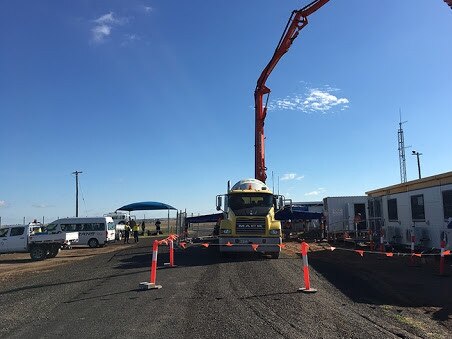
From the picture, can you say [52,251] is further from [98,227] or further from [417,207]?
[417,207]

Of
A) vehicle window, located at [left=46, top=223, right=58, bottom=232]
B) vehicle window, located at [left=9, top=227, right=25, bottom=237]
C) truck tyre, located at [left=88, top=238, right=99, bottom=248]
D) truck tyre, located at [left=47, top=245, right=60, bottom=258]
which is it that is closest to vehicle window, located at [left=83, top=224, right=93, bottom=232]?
truck tyre, located at [left=88, top=238, right=99, bottom=248]

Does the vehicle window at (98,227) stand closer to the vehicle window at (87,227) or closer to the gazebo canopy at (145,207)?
the vehicle window at (87,227)

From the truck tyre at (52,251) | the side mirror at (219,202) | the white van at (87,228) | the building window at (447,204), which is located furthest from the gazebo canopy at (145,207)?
the building window at (447,204)

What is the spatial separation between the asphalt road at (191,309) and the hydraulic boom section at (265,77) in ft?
43.6

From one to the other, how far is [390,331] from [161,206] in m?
38.4

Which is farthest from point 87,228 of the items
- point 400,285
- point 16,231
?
point 400,285

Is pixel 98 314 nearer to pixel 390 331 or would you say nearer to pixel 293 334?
pixel 293 334

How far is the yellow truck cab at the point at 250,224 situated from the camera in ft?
62.5

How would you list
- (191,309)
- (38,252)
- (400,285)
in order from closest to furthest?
(191,309), (400,285), (38,252)

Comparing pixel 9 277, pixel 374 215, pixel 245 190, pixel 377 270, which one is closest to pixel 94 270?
pixel 9 277

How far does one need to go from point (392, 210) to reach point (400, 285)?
12.0 metres

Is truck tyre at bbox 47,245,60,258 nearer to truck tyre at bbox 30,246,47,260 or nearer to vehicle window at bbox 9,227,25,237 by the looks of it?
truck tyre at bbox 30,246,47,260

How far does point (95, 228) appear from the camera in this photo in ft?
114

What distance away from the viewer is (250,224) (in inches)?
762
